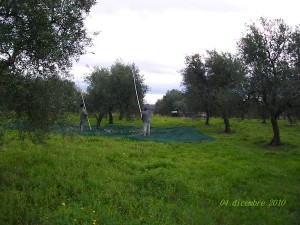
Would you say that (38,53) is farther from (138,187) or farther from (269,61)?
(269,61)

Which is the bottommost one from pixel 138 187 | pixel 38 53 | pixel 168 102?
pixel 138 187

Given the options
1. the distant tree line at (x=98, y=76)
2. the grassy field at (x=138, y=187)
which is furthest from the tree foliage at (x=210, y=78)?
the grassy field at (x=138, y=187)

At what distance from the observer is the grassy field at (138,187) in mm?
8750

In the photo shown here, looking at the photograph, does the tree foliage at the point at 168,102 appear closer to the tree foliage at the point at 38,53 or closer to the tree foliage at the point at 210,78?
the tree foliage at the point at 210,78

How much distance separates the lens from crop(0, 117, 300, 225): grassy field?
8.75 metres

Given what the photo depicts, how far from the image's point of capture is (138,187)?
10.8 m

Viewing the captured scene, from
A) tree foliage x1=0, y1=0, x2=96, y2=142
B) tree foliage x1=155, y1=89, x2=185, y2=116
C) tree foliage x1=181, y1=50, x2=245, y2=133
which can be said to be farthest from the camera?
tree foliage x1=155, y1=89, x2=185, y2=116

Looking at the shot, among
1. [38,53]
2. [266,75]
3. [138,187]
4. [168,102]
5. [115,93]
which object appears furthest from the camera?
[168,102]

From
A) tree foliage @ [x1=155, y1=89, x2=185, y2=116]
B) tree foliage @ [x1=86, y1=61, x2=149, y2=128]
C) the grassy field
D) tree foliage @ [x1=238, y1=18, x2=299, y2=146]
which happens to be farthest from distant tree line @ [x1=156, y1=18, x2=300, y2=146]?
tree foliage @ [x1=155, y1=89, x2=185, y2=116]

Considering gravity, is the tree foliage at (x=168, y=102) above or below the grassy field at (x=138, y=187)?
above

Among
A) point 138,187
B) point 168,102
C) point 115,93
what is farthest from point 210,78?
point 168,102

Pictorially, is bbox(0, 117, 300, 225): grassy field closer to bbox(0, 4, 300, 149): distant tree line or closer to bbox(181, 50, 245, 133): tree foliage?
bbox(0, 4, 300, 149): distant tree line

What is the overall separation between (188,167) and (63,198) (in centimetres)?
582

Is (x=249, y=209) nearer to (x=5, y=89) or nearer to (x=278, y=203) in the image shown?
(x=278, y=203)
